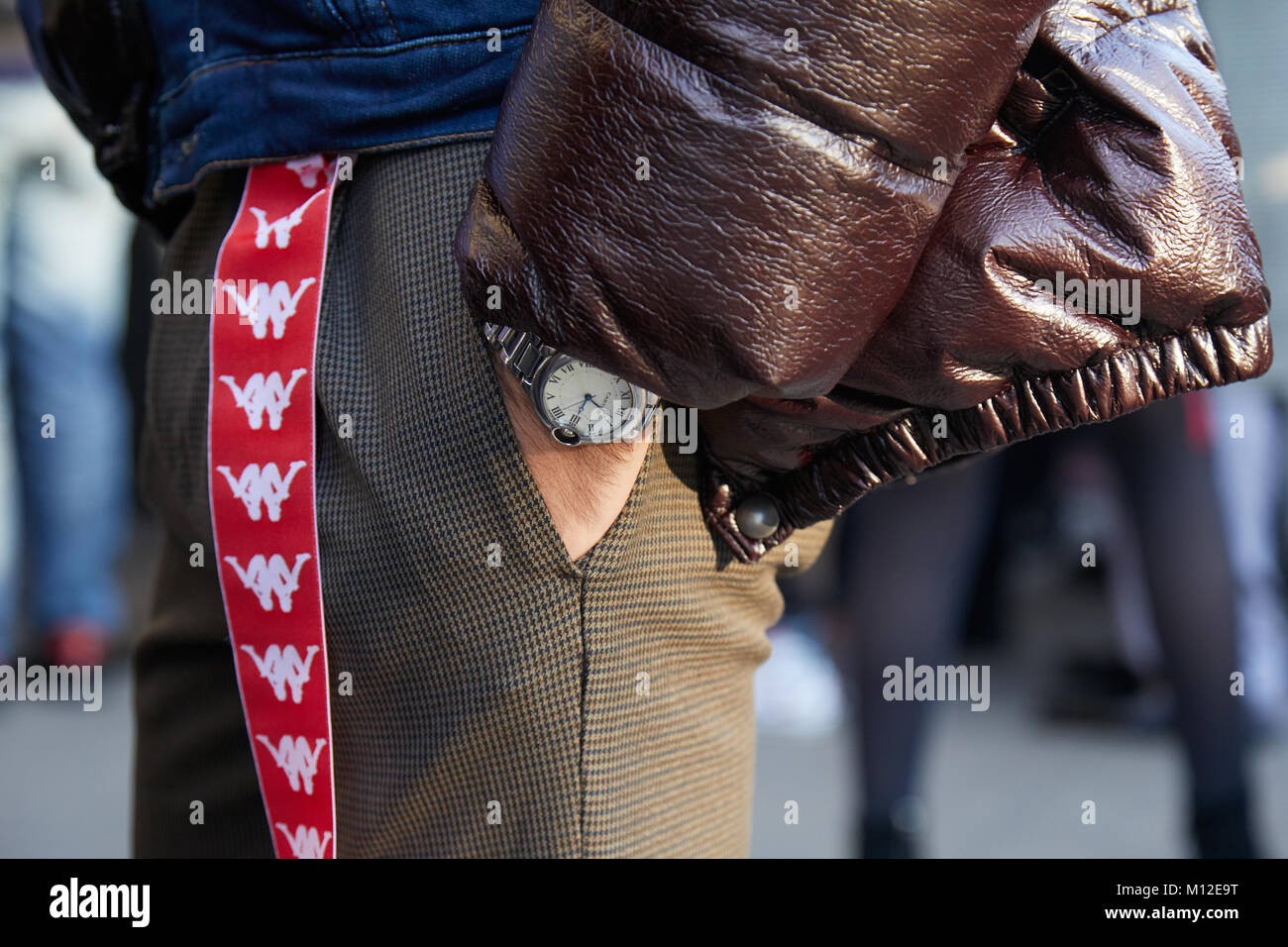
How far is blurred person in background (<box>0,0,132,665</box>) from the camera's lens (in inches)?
106

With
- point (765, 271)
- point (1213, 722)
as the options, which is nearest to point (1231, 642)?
point (1213, 722)

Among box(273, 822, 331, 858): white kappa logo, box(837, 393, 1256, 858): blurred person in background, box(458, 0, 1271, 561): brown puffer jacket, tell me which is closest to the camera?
box(458, 0, 1271, 561): brown puffer jacket

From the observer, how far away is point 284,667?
69 centimetres

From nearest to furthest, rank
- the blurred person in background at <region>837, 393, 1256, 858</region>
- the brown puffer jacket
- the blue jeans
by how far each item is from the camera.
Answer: the brown puffer jacket → the blurred person in background at <region>837, 393, 1256, 858</region> → the blue jeans

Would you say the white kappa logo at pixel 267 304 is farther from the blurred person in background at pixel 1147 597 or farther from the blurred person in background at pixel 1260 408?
the blurred person in background at pixel 1260 408

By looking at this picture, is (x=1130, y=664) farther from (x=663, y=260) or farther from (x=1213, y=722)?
(x=663, y=260)

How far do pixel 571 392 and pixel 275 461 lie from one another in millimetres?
222

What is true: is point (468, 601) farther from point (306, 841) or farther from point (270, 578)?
point (306, 841)

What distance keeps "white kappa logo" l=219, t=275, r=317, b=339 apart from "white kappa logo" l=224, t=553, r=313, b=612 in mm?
147

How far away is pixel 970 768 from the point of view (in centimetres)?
230

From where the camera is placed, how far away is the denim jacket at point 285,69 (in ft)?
2.03

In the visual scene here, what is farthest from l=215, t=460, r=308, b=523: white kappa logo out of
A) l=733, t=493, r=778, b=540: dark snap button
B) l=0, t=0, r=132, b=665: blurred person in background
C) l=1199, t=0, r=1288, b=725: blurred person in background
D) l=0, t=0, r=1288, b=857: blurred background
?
l=0, t=0, r=132, b=665: blurred person in background

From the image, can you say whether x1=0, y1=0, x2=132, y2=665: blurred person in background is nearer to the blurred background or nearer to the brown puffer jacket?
the blurred background
